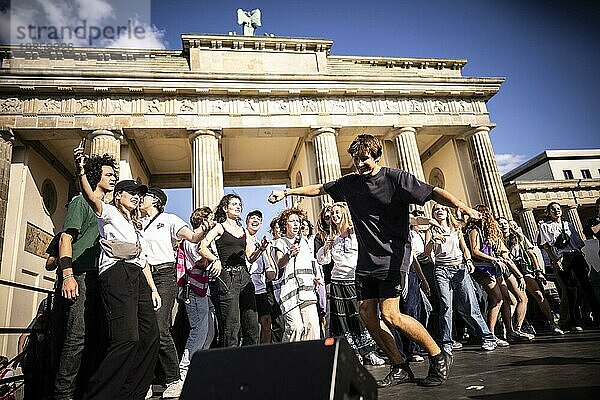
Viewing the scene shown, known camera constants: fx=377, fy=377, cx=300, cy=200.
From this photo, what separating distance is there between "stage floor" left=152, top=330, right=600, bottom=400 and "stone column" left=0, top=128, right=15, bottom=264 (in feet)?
43.7

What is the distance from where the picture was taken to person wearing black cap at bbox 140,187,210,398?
4066mm

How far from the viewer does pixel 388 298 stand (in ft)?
10.2

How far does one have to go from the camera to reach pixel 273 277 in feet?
16.6

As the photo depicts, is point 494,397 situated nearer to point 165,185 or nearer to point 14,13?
point 14,13


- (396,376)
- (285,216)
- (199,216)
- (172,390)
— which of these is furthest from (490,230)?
(172,390)

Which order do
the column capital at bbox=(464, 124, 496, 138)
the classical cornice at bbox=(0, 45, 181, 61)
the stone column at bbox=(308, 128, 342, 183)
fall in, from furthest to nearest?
1. the column capital at bbox=(464, 124, 496, 138)
2. the stone column at bbox=(308, 128, 342, 183)
3. the classical cornice at bbox=(0, 45, 181, 61)

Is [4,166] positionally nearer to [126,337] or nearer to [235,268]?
[235,268]

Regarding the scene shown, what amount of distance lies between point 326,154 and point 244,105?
4.41 m

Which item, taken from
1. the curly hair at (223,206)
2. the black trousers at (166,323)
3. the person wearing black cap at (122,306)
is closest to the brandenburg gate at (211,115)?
the curly hair at (223,206)

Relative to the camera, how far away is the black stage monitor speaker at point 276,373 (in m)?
1.33

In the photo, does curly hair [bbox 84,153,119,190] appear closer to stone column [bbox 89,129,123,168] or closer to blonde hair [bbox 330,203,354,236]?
blonde hair [bbox 330,203,354,236]

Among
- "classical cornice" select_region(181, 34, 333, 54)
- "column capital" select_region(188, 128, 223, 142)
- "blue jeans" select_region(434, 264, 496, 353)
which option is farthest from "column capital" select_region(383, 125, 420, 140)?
"blue jeans" select_region(434, 264, 496, 353)

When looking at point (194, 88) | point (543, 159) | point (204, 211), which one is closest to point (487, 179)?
point (194, 88)

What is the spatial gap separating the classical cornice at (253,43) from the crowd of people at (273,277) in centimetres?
1499
